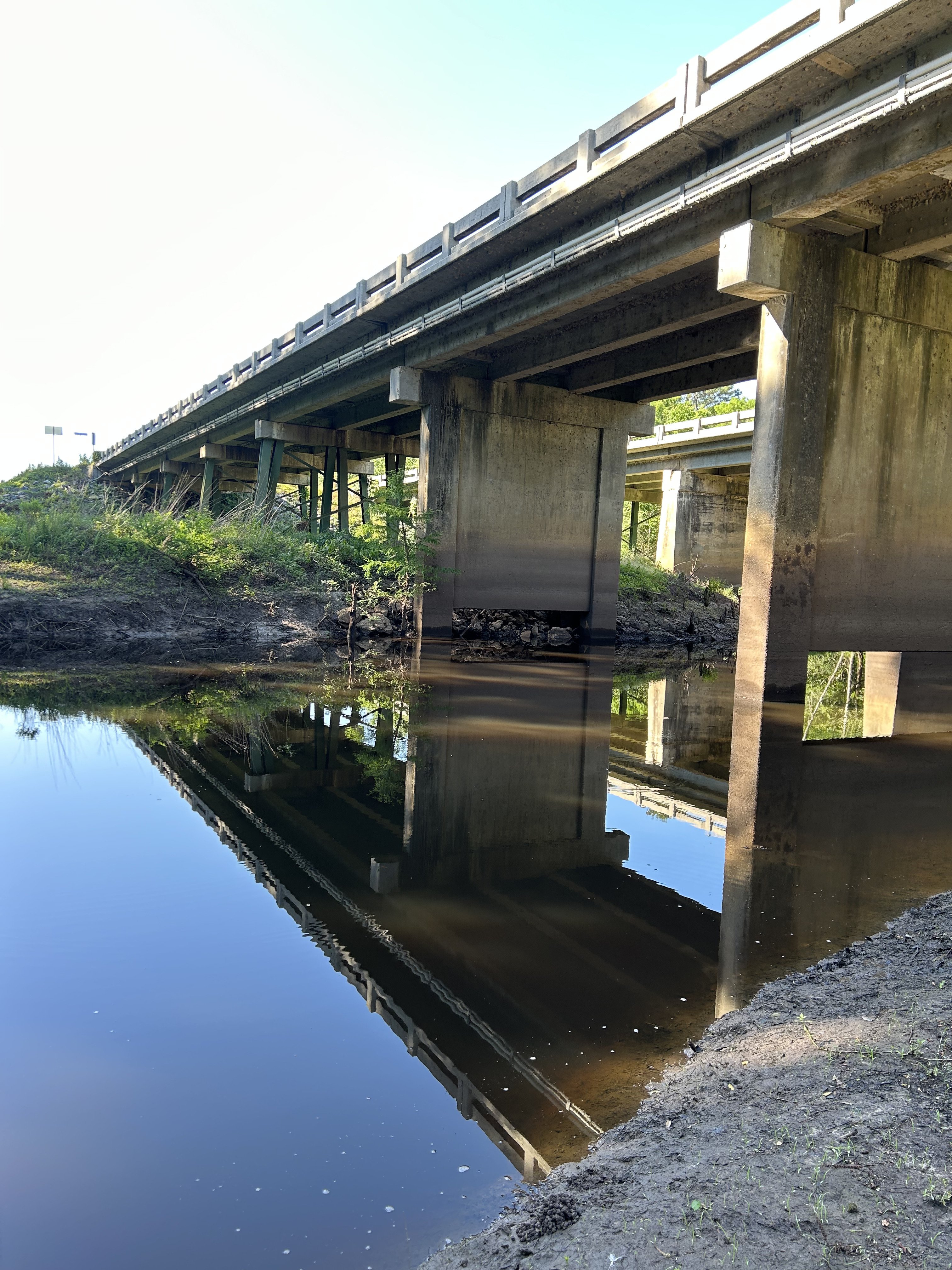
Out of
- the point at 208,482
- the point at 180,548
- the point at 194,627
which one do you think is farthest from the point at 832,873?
the point at 208,482

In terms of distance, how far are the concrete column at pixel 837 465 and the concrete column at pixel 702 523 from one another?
2533 centimetres

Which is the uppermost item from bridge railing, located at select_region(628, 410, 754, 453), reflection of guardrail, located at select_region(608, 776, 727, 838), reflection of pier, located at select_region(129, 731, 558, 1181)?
bridge railing, located at select_region(628, 410, 754, 453)

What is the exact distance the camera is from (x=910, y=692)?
1372cm

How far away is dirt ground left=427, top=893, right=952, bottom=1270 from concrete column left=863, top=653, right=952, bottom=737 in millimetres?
11028

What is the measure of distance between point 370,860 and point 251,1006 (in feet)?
6.39

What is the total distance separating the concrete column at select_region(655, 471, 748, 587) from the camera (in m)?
39.9

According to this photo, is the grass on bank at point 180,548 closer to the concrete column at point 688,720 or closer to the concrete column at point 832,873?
the concrete column at point 688,720

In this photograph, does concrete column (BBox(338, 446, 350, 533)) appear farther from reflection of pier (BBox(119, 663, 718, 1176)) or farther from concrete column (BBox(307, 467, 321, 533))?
reflection of pier (BBox(119, 663, 718, 1176))

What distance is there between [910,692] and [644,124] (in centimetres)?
928

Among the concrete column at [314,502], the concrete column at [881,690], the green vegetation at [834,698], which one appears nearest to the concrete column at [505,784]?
the green vegetation at [834,698]

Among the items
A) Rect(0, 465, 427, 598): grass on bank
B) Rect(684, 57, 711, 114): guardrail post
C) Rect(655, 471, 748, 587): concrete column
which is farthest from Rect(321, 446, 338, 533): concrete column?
Rect(684, 57, 711, 114): guardrail post

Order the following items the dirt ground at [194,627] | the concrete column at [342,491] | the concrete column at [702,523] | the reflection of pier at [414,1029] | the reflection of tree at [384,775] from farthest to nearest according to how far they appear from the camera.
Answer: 1. the concrete column at [702,523]
2. the concrete column at [342,491]
3. the dirt ground at [194,627]
4. the reflection of tree at [384,775]
5. the reflection of pier at [414,1029]

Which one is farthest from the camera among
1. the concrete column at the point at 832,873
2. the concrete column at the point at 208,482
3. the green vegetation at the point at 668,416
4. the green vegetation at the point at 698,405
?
the green vegetation at the point at 698,405

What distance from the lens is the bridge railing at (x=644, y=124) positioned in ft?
30.7
